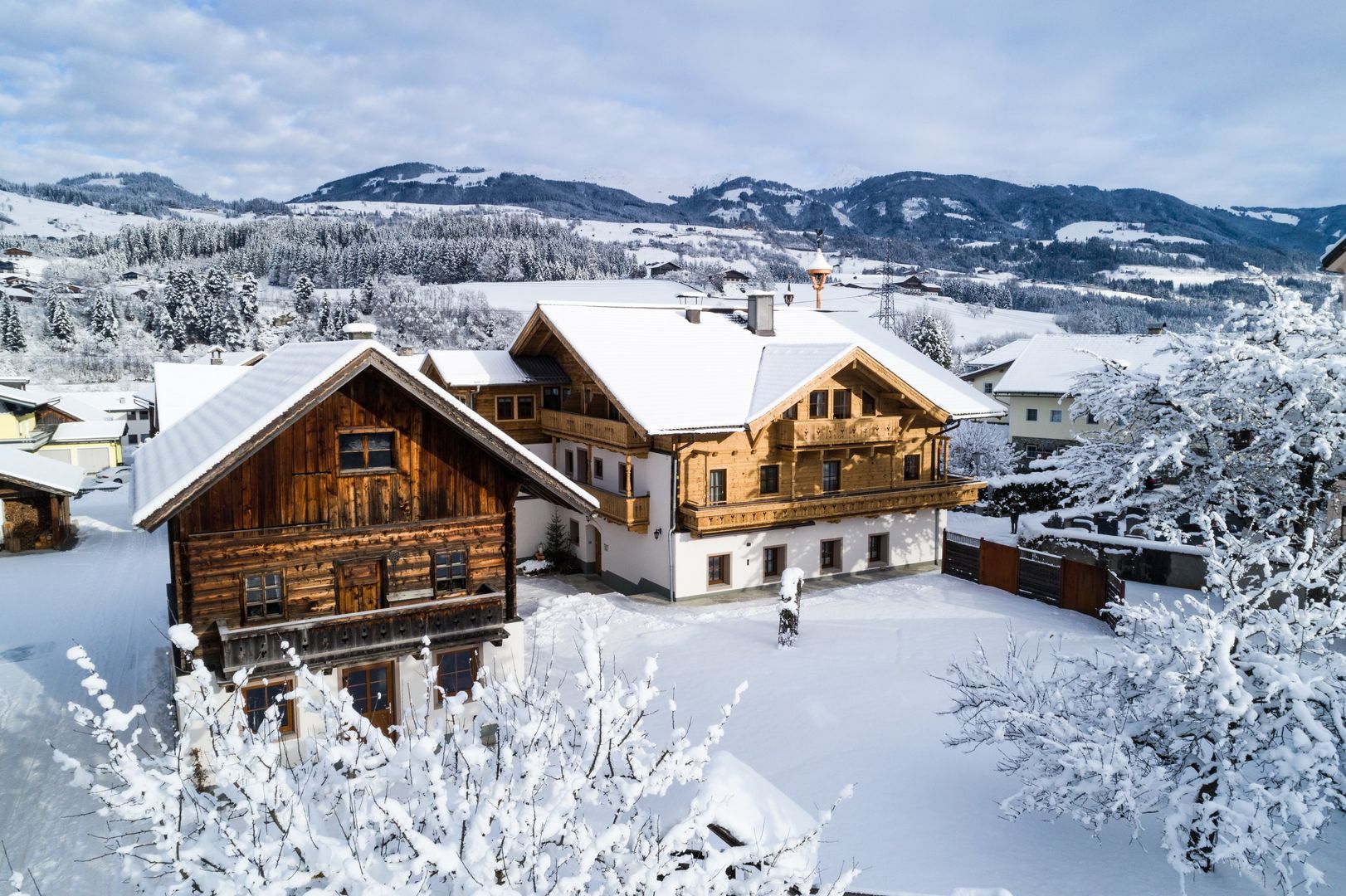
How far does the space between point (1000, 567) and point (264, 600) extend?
21.2m

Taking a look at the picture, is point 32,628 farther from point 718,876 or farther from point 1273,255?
point 1273,255

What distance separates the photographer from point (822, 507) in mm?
26891

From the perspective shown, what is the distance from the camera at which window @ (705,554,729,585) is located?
87.5 feet

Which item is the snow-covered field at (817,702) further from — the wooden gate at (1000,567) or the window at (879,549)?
the window at (879,549)

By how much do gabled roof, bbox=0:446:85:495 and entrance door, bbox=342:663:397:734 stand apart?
84.2 ft

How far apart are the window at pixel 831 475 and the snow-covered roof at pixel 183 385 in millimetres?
21564

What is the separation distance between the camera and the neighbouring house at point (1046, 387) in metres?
49.2

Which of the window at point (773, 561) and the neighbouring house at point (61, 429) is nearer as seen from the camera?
the window at point (773, 561)

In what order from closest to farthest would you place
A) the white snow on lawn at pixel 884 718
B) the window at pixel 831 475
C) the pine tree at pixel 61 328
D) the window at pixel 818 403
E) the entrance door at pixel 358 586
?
the white snow on lawn at pixel 884 718 → the entrance door at pixel 358 586 → the window at pixel 818 403 → the window at pixel 831 475 → the pine tree at pixel 61 328

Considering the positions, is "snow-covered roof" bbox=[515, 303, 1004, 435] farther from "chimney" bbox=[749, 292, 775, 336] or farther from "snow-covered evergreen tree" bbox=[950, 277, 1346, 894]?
"snow-covered evergreen tree" bbox=[950, 277, 1346, 894]

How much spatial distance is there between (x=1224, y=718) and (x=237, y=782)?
11.1 metres

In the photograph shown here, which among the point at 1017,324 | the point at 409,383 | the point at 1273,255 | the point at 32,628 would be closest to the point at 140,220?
the point at 1017,324

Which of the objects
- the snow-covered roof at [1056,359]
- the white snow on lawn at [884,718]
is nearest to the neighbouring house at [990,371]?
the snow-covered roof at [1056,359]

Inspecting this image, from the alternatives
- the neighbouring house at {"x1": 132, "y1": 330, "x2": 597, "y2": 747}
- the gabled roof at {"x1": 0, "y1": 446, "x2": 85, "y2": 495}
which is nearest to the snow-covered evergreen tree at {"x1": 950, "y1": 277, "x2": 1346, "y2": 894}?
the neighbouring house at {"x1": 132, "y1": 330, "x2": 597, "y2": 747}
